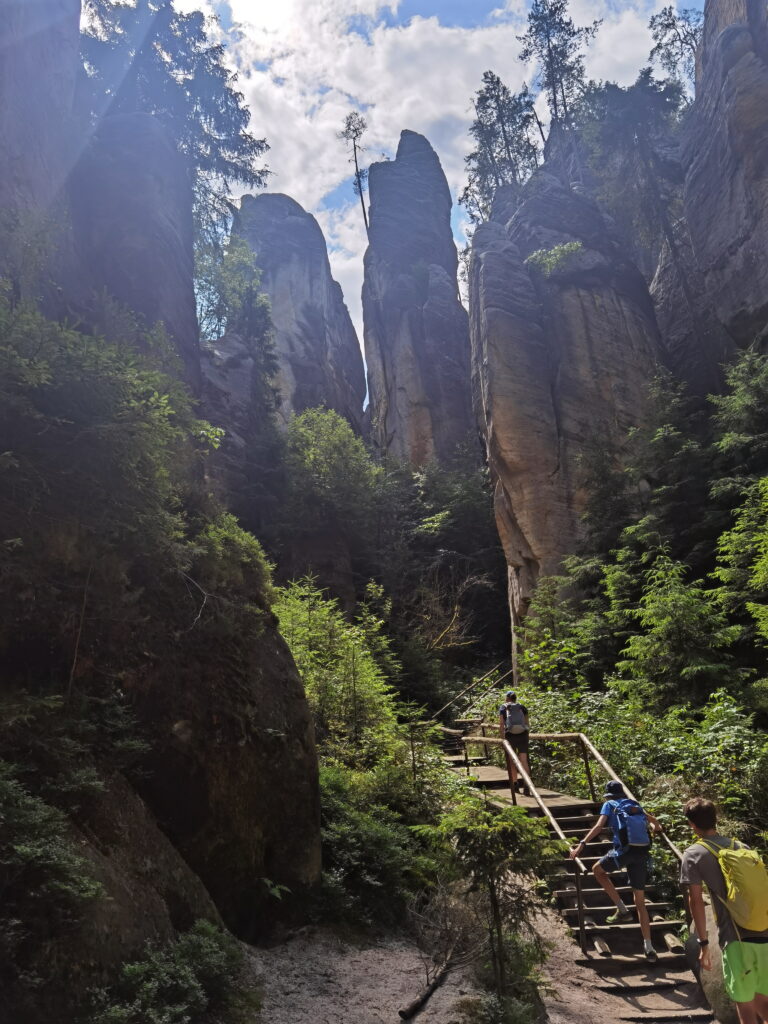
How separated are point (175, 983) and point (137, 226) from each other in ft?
65.3

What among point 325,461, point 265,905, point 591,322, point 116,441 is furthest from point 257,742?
point 591,322

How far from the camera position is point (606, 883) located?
6461mm

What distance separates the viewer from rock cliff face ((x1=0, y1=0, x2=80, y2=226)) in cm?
1284

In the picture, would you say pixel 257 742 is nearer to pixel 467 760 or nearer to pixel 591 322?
pixel 467 760

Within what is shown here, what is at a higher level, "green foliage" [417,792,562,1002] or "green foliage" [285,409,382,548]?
"green foliage" [285,409,382,548]

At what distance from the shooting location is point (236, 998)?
4.04 metres

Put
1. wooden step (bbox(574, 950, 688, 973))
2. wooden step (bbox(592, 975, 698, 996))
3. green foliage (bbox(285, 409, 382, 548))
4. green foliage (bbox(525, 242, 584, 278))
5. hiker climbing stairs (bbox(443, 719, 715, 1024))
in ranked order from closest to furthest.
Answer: hiker climbing stairs (bbox(443, 719, 715, 1024)) → wooden step (bbox(592, 975, 698, 996)) → wooden step (bbox(574, 950, 688, 973)) → green foliage (bbox(285, 409, 382, 548)) → green foliage (bbox(525, 242, 584, 278))

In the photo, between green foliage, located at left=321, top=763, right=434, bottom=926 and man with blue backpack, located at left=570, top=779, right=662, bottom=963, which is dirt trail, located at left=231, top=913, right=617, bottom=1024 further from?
man with blue backpack, located at left=570, top=779, right=662, bottom=963

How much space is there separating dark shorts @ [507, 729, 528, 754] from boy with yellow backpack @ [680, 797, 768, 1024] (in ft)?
18.8

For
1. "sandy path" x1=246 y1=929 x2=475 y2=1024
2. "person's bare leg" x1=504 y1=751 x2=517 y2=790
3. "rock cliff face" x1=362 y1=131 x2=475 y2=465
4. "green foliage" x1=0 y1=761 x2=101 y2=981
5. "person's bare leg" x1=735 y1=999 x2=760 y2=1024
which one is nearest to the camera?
"green foliage" x1=0 y1=761 x2=101 y2=981

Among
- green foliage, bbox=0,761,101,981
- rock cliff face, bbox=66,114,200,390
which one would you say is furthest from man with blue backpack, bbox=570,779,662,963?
rock cliff face, bbox=66,114,200,390

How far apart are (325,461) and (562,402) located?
919cm

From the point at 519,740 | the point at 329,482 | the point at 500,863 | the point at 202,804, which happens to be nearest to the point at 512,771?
the point at 519,740

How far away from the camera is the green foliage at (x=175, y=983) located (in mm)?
3299
